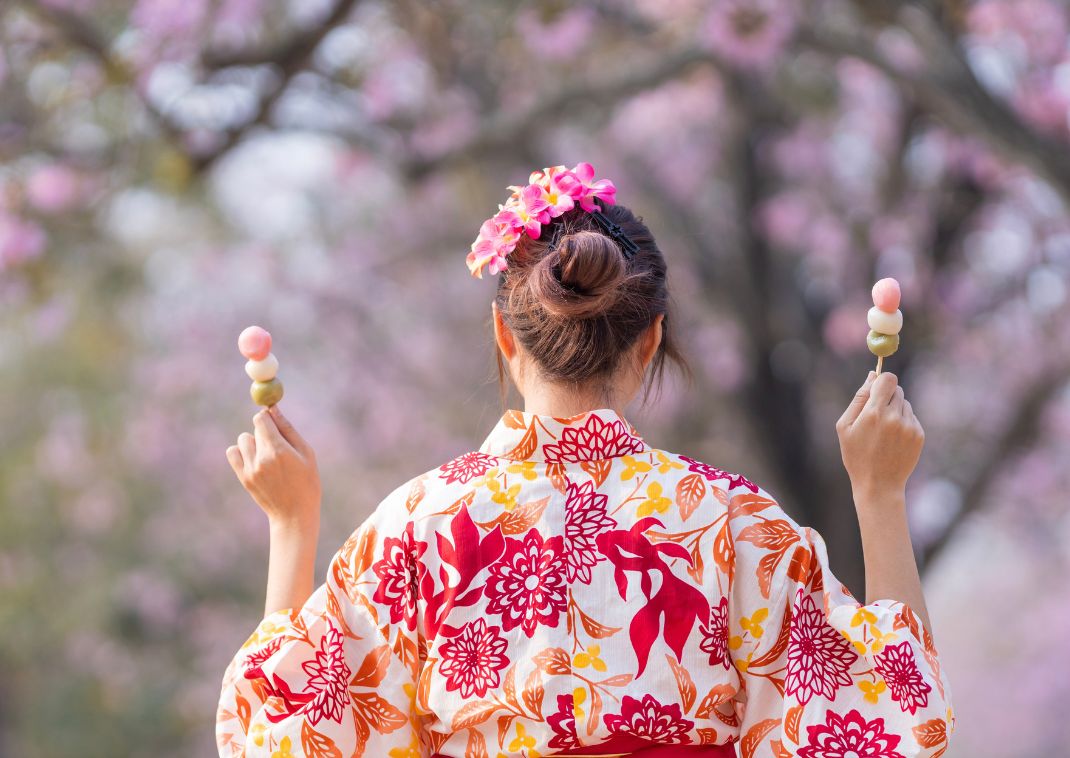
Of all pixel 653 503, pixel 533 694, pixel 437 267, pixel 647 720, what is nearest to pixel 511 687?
pixel 533 694

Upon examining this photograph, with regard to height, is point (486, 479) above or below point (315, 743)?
above

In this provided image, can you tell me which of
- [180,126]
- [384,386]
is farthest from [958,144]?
[384,386]

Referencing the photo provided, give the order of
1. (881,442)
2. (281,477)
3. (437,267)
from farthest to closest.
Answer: (437,267), (281,477), (881,442)

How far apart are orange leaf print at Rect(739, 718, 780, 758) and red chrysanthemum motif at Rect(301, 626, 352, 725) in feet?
1.46

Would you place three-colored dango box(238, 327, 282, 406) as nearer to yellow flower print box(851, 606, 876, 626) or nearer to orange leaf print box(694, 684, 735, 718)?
orange leaf print box(694, 684, 735, 718)

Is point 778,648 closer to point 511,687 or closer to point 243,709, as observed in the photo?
point 511,687

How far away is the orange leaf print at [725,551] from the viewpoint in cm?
148

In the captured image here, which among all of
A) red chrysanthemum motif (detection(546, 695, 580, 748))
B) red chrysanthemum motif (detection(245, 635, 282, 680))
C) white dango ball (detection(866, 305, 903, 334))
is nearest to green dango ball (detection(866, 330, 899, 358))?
white dango ball (detection(866, 305, 903, 334))

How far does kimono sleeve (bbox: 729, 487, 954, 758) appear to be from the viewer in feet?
4.81

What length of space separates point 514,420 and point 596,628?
0.83 ft

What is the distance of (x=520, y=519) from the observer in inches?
59.1

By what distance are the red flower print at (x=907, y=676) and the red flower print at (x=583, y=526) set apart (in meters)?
0.33

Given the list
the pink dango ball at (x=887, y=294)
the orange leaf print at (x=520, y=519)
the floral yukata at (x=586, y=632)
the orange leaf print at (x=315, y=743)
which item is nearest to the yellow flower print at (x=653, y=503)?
the floral yukata at (x=586, y=632)

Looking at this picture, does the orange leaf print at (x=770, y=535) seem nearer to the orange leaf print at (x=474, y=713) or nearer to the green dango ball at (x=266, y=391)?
the orange leaf print at (x=474, y=713)
